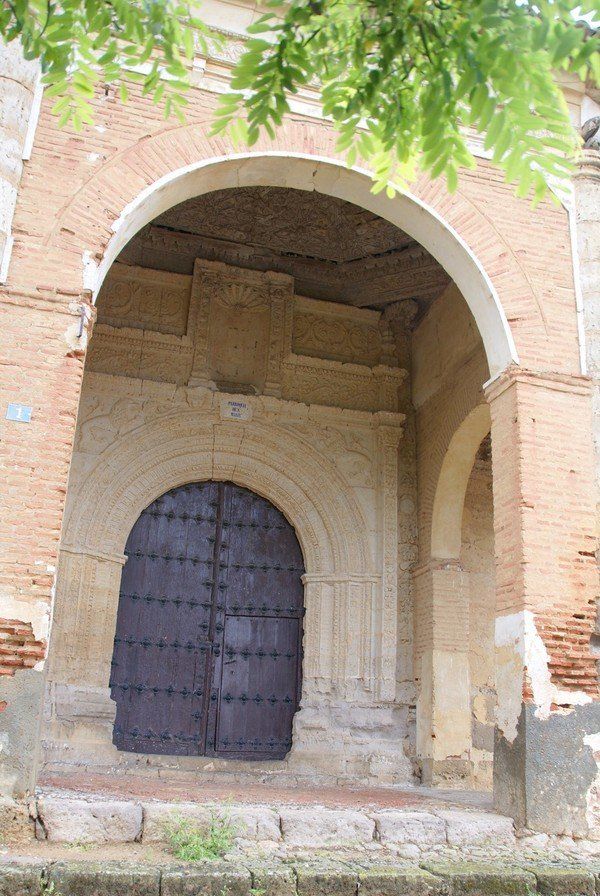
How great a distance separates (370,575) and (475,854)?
3.93 meters

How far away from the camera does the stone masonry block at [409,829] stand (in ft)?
→ 17.0

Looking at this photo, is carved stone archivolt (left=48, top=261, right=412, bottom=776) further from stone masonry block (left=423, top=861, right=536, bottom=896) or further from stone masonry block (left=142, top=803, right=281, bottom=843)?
stone masonry block (left=423, top=861, right=536, bottom=896)

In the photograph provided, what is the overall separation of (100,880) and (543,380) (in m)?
4.41

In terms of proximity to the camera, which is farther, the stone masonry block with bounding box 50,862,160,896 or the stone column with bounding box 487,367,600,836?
the stone column with bounding box 487,367,600,836

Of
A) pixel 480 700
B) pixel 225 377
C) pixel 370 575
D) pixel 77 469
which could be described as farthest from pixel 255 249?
pixel 480 700

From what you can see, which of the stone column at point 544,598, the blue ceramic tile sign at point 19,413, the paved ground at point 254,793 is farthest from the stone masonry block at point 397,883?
the blue ceramic tile sign at point 19,413

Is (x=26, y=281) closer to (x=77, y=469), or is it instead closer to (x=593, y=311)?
(x=77, y=469)

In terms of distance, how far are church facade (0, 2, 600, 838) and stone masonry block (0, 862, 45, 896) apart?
733mm

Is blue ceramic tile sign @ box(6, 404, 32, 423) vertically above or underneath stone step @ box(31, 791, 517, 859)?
above

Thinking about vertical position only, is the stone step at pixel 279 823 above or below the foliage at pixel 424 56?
below

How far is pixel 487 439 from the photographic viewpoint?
971cm

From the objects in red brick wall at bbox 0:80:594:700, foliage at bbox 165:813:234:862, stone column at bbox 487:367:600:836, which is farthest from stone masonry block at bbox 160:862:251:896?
stone column at bbox 487:367:600:836

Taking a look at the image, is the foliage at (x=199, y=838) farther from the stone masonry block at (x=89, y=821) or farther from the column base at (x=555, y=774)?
the column base at (x=555, y=774)

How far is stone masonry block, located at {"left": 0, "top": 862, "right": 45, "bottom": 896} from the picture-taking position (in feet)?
13.3
